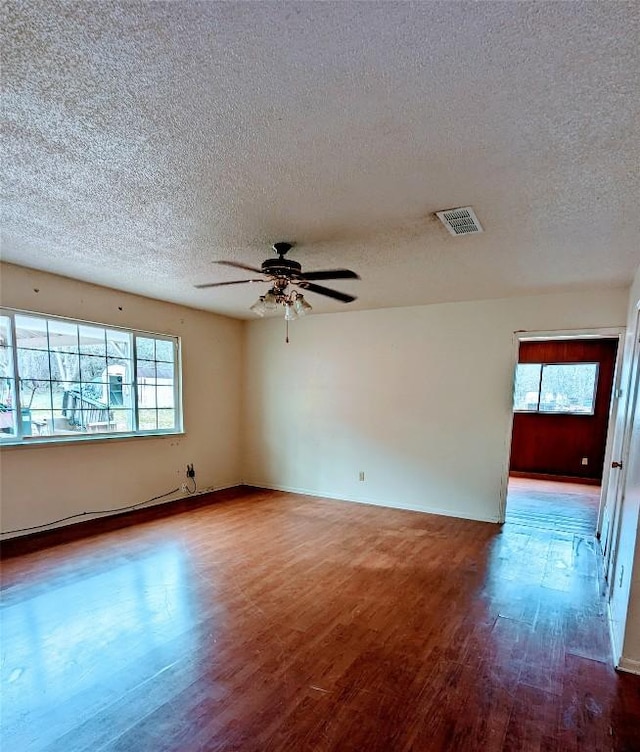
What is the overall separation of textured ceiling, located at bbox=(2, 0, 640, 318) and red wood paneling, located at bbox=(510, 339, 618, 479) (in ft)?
13.6

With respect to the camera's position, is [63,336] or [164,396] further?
[164,396]

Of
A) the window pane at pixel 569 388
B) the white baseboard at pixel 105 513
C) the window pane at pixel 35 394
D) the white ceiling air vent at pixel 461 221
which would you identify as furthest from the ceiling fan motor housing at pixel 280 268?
the window pane at pixel 569 388

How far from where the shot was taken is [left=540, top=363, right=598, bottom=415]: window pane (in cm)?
655

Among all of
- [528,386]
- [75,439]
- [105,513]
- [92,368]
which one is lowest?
[105,513]

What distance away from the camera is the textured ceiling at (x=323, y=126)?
1.12 meters

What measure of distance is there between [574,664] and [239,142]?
3068mm

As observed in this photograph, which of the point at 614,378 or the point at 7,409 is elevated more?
the point at 614,378

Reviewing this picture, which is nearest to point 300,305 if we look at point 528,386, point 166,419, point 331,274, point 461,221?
point 331,274

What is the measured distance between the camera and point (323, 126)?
1564mm

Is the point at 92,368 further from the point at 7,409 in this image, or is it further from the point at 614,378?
the point at 614,378

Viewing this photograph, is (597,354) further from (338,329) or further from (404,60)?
(404,60)

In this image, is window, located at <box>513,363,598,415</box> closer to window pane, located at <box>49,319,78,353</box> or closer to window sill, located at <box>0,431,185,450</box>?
window sill, located at <box>0,431,185,450</box>

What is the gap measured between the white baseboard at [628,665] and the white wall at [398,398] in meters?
2.34

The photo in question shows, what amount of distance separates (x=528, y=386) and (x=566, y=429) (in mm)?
928
